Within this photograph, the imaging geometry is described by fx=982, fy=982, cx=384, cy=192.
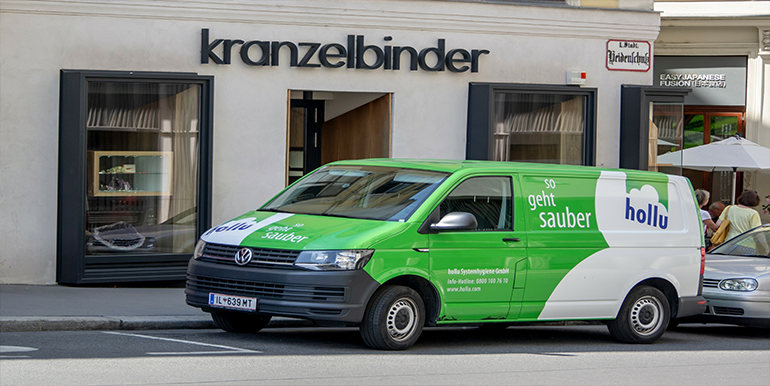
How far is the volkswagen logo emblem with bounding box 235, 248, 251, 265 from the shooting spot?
8.27m

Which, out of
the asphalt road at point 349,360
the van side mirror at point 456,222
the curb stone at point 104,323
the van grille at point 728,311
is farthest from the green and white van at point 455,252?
the van grille at point 728,311

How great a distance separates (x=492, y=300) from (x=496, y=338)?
1322 millimetres

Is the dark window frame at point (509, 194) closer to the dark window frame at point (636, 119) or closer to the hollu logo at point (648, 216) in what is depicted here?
the hollu logo at point (648, 216)

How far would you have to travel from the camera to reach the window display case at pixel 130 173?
13.0 metres

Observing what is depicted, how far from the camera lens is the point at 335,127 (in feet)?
54.1

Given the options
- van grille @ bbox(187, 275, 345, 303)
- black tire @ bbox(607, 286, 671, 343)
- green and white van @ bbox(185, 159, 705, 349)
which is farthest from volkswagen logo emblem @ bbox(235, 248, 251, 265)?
black tire @ bbox(607, 286, 671, 343)

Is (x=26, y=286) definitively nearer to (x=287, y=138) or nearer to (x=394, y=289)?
(x=287, y=138)

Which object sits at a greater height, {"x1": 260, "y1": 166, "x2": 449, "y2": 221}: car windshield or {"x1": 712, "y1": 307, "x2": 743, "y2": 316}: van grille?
{"x1": 260, "y1": 166, "x2": 449, "y2": 221}: car windshield

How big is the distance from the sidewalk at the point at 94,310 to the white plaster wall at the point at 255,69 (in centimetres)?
122

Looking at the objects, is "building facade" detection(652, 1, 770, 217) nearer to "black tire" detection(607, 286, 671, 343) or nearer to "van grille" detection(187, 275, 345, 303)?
"black tire" detection(607, 286, 671, 343)

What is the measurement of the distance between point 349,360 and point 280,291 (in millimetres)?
806

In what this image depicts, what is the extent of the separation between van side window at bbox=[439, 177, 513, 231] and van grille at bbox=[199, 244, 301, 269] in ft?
5.02

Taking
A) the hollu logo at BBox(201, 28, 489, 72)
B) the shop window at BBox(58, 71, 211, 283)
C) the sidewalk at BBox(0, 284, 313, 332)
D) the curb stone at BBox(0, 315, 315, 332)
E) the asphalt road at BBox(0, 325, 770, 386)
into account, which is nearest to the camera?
the asphalt road at BBox(0, 325, 770, 386)

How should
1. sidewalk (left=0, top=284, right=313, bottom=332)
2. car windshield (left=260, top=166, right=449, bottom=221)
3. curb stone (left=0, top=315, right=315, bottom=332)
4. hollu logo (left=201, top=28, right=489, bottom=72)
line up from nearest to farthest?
1. car windshield (left=260, top=166, right=449, bottom=221)
2. curb stone (left=0, top=315, right=315, bottom=332)
3. sidewalk (left=0, top=284, right=313, bottom=332)
4. hollu logo (left=201, top=28, right=489, bottom=72)
